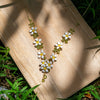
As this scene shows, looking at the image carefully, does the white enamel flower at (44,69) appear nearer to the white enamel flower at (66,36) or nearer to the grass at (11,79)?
the grass at (11,79)

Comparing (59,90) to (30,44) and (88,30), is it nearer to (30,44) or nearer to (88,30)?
(30,44)

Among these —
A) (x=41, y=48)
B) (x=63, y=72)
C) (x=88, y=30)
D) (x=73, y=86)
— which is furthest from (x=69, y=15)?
(x=73, y=86)

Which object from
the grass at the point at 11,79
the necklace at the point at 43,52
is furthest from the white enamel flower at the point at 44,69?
the grass at the point at 11,79

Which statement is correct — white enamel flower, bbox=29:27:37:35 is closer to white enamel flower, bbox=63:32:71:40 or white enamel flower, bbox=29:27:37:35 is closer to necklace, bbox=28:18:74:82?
necklace, bbox=28:18:74:82

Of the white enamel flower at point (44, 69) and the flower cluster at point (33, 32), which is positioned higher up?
the flower cluster at point (33, 32)

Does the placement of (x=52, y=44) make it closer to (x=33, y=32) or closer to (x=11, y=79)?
(x=33, y=32)

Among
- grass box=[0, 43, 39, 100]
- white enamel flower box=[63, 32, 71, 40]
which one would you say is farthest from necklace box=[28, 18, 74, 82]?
grass box=[0, 43, 39, 100]
